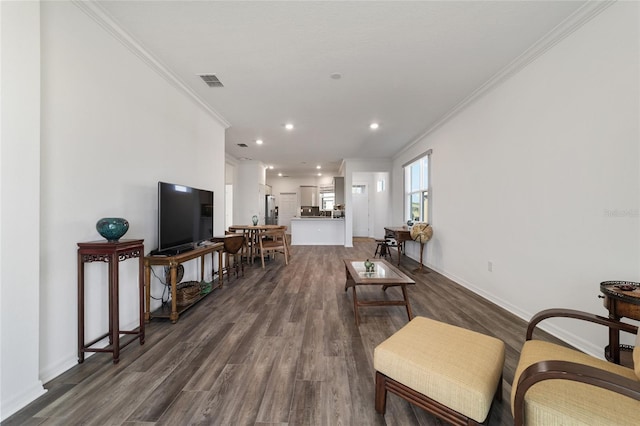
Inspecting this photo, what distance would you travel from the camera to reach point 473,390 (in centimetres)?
108

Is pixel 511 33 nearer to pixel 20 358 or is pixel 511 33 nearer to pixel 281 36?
pixel 281 36

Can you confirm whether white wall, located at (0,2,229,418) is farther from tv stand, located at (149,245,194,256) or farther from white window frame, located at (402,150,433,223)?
white window frame, located at (402,150,433,223)

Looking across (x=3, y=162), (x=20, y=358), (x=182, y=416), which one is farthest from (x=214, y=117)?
(x=182, y=416)

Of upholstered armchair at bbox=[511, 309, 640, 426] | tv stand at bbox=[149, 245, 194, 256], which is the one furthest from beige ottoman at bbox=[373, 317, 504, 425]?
tv stand at bbox=[149, 245, 194, 256]

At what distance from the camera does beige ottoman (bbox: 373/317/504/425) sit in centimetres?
109

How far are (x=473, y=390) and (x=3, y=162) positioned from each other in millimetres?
2672

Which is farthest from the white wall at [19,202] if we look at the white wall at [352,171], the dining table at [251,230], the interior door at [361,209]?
the interior door at [361,209]

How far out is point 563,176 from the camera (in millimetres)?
2186

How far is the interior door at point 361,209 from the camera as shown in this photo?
9867 millimetres

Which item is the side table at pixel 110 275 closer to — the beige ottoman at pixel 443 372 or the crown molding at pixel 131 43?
the crown molding at pixel 131 43

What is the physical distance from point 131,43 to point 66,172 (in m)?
1.40

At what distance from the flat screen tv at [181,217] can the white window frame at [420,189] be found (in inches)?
163

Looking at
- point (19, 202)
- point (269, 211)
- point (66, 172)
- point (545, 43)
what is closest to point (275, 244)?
point (66, 172)

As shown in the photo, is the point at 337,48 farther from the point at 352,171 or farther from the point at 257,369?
the point at 352,171
